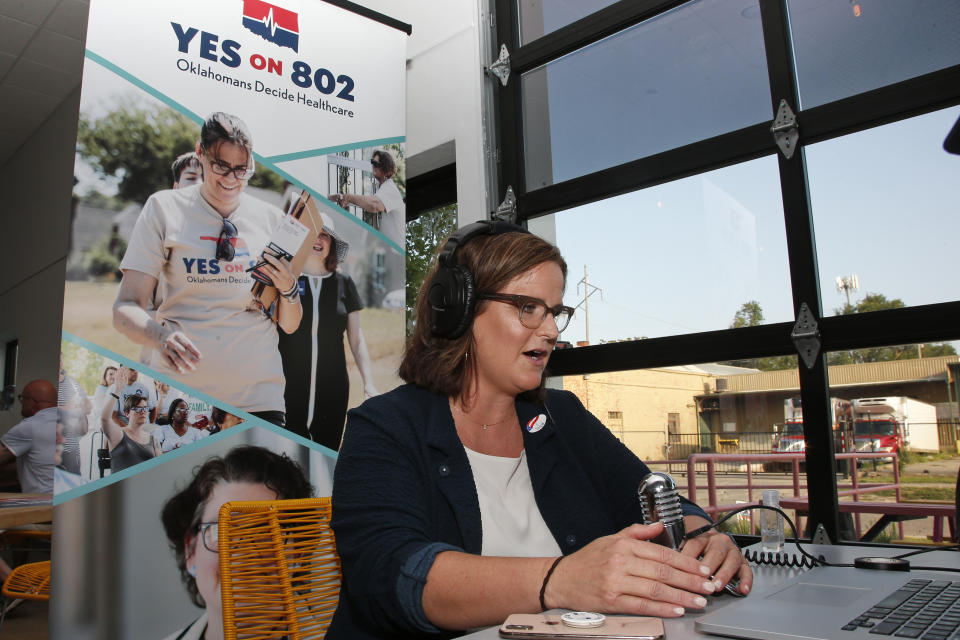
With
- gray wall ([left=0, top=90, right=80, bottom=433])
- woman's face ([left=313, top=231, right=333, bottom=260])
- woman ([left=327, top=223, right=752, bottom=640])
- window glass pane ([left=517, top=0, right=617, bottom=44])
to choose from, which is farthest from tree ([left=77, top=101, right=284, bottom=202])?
gray wall ([left=0, top=90, right=80, bottom=433])

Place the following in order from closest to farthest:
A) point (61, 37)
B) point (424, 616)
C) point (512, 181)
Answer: point (424, 616), point (512, 181), point (61, 37)

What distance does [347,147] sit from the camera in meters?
2.69

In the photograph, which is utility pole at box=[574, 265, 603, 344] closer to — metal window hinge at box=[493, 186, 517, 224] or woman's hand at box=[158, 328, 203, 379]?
metal window hinge at box=[493, 186, 517, 224]

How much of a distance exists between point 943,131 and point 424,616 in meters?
2.03

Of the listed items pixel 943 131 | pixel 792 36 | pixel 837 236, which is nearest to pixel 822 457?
pixel 837 236

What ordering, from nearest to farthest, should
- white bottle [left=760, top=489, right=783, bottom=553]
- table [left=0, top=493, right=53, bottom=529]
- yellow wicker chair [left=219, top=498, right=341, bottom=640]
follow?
yellow wicker chair [left=219, top=498, right=341, bottom=640] → white bottle [left=760, top=489, right=783, bottom=553] → table [left=0, top=493, right=53, bottom=529]

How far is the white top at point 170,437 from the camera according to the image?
211cm

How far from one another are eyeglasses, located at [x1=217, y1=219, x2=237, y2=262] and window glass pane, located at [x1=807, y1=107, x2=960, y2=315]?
1876 millimetres

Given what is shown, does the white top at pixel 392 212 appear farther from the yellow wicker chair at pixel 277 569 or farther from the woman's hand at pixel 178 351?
the yellow wicker chair at pixel 277 569

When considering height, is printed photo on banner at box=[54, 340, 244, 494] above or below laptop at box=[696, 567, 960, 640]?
above

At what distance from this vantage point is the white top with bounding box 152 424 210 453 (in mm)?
2111

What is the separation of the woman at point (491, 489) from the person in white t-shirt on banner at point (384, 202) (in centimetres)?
125

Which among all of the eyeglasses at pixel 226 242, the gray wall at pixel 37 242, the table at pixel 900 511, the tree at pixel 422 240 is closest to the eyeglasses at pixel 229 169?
the eyeglasses at pixel 226 242

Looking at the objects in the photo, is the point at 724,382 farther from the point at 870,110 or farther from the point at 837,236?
the point at 870,110
